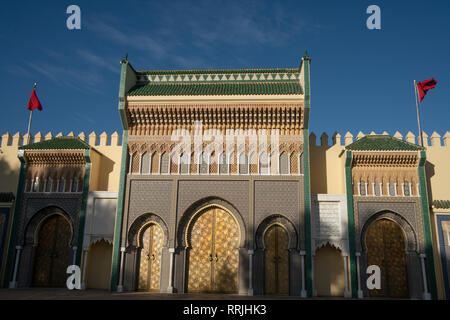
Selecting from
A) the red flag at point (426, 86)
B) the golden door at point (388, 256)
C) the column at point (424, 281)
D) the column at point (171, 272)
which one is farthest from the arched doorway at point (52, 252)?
the red flag at point (426, 86)

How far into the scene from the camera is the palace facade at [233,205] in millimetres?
13273

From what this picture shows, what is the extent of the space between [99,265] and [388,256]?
31.9 ft

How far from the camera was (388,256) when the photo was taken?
1341 cm

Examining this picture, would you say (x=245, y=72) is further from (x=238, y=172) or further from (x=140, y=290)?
(x=140, y=290)

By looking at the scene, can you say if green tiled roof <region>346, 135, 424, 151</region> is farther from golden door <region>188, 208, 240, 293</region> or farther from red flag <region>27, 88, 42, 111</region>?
red flag <region>27, 88, 42, 111</region>

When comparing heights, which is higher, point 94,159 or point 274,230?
point 94,159

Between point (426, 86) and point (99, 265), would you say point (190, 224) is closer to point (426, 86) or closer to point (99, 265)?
point (99, 265)

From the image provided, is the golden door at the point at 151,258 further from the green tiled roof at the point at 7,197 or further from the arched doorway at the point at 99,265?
the green tiled roof at the point at 7,197

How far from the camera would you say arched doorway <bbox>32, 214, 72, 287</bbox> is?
14.3m

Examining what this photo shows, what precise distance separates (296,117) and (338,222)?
373 centimetres

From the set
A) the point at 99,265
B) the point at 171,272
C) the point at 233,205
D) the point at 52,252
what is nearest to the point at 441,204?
the point at 233,205

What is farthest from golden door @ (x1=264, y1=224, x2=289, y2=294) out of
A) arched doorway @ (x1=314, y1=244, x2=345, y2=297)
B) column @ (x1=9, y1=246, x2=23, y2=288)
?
column @ (x1=9, y1=246, x2=23, y2=288)

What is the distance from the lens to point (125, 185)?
46.4 ft
